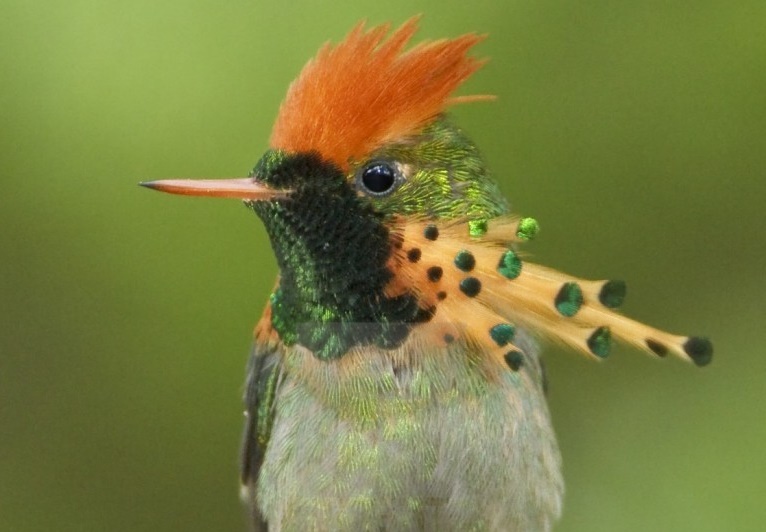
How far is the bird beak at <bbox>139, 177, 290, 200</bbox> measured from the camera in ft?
2.90

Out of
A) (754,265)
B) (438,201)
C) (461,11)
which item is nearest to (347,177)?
(438,201)

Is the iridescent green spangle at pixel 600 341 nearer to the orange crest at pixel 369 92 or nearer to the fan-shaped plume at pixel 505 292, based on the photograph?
the fan-shaped plume at pixel 505 292

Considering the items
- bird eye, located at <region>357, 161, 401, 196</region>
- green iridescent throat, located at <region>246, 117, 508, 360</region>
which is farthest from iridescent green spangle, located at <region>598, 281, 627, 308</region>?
bird eye, located at <region>357, 161, 401, 196</region>

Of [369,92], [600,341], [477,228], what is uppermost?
[369,92]

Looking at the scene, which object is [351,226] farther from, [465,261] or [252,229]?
[252,229]

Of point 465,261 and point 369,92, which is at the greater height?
point 369,92

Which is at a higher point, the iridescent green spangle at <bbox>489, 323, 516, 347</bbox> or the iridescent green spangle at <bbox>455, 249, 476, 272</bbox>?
the iridescent green spangle at <bbox>455, 249, 476, 272</bbox>

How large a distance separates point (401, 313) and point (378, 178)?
0.14m

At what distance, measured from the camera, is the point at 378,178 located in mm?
911

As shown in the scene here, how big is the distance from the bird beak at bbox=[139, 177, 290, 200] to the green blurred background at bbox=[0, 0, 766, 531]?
20 centimetres

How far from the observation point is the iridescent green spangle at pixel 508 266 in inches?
34.4

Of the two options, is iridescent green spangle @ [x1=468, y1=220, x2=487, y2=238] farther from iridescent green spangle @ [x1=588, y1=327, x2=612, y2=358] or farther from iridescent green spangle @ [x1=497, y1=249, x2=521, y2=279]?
iridescent green spangle @ [x1=588, y1=327, x2=612, y2=358]

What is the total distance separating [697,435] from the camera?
1255mm

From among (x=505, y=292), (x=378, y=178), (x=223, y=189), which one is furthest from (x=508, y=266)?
(x=223, y=189)
